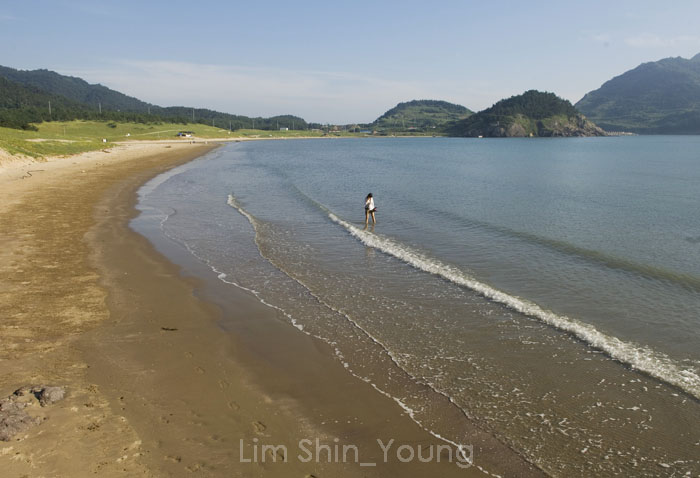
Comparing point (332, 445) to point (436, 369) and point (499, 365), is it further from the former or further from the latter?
point (499, 365)

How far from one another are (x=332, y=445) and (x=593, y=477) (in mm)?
3902

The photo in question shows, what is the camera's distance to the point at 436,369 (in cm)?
976

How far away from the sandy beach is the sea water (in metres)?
0.80

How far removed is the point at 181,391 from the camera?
8.46 metres

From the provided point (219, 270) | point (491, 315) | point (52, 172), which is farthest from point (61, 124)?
point (491, 315)

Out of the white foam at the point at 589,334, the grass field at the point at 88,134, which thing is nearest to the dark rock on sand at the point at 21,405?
the white foam at the point at 589,334

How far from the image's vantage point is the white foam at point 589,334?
31.3 ft

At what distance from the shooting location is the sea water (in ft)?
26.0

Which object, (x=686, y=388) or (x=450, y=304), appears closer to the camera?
(x=686, y=388)

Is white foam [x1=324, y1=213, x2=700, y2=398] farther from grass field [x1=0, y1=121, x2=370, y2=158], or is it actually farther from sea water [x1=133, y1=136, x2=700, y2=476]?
grass field [x1=0, y1=121, x2=370, y2=158]

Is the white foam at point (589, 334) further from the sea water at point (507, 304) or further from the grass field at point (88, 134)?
the grass field at point (88, 134)

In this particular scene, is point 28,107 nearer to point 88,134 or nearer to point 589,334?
point 88,134

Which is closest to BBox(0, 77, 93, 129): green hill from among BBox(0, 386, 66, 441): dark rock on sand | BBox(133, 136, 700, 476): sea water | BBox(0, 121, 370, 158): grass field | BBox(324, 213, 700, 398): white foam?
BBox(0, 121, 370, 158): grass field

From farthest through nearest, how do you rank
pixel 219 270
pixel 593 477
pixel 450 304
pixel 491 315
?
pixel 219 270 < pixel 450 304 < pixel 491 315 < pixel 593 477
